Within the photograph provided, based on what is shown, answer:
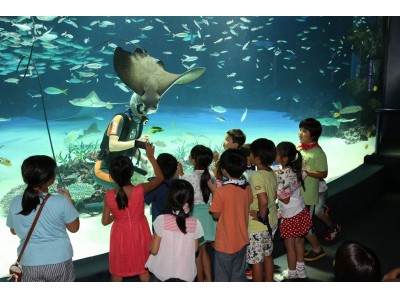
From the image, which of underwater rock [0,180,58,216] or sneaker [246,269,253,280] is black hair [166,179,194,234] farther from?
underwater rock [0,180,58,216]

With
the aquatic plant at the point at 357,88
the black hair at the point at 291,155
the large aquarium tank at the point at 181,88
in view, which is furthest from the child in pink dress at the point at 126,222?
the aquatic plant at the point at 357,88

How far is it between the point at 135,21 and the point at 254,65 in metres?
2.90

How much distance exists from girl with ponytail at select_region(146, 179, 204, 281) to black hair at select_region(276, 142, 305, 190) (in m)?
1.28

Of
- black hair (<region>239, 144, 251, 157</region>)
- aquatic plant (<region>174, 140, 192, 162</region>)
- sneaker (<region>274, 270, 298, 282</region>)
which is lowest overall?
sneaker (<region>274, 270, 298, 282</region>)

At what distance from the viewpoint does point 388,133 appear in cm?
→ 1039

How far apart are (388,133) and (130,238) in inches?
342

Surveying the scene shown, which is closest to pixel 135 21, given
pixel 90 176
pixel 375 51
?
pixel 90 176

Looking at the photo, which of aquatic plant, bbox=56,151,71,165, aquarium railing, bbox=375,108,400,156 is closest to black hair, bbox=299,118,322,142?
aquatic plant, bbox=56,151,71,165

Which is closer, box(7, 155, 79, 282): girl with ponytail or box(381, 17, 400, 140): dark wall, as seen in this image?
box(7, 155, 79, 282): girl with ponytail

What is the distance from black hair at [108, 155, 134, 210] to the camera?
3.21 m

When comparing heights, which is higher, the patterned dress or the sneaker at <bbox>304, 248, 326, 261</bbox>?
the patterned dress

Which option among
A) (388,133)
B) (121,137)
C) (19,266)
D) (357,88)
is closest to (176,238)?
(19,266)

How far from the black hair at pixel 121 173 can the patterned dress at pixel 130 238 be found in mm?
70

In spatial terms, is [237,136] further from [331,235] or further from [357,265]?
[357,265]
